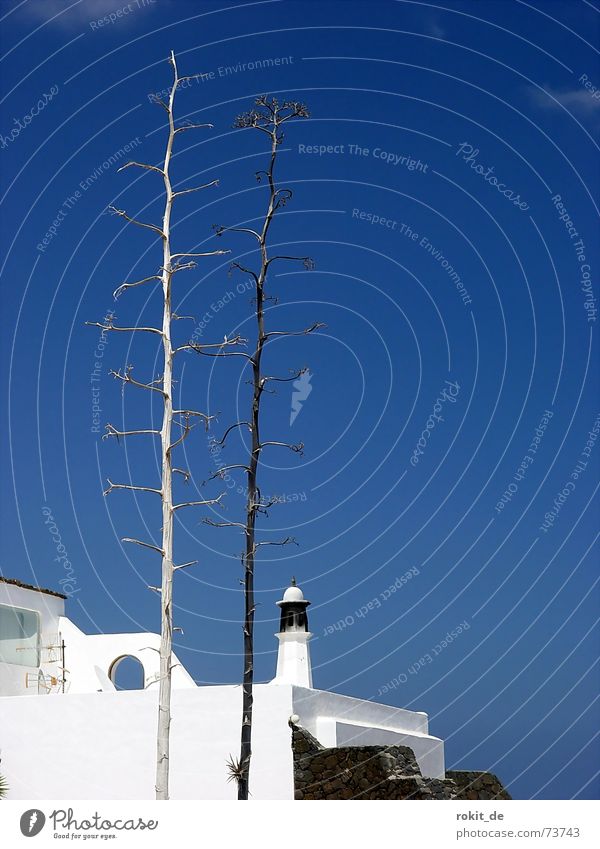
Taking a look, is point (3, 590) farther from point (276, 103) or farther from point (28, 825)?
point (28, 825)

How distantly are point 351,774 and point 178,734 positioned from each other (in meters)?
2.88

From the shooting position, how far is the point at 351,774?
18281 millimetres

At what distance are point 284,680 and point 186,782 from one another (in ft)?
18.2

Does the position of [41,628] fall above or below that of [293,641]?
above

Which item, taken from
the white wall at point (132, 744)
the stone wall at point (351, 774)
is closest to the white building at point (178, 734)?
the white wall at point (132, 744)

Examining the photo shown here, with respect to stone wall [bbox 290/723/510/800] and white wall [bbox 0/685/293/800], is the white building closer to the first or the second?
white wall [bbox 0/685/293/800]

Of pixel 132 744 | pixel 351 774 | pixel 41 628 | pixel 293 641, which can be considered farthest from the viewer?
pixel 41 628

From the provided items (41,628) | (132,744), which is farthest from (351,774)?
(41,628)

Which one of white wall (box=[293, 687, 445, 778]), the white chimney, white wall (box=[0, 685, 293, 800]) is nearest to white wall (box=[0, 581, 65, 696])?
white wall (box=[0, 685, 293, 800])

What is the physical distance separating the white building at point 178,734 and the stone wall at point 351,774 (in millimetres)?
213

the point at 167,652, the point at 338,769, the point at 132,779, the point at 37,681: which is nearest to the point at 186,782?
the point at 132,779

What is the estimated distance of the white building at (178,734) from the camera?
1809 centimetres

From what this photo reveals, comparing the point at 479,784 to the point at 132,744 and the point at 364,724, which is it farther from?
the point at 132,744

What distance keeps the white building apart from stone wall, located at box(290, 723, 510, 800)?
21 centimetres
